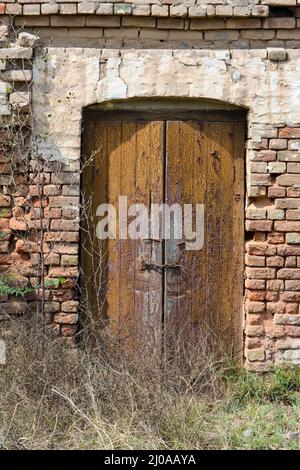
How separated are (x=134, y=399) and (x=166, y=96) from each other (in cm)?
245

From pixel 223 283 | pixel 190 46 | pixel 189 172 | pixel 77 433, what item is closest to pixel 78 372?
pixel 77 433

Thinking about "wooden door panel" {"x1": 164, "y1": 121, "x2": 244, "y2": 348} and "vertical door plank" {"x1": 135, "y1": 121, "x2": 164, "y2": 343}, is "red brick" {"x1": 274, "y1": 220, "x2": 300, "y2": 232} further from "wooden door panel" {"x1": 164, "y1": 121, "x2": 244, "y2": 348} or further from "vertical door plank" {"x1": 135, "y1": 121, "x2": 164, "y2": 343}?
"vertical door plank" {"x1": 135, "y1": 121, "x2": 164, "y2": 343}

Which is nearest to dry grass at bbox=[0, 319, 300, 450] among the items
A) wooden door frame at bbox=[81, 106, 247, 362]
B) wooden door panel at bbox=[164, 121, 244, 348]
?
wooden door panel at bbox=[164, 121, 244, 348]

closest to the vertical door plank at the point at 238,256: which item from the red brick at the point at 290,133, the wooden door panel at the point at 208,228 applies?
the wooden door panel at the point at 208,228

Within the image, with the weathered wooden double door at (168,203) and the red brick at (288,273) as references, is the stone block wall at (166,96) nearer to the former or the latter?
the red brick at (288,273)

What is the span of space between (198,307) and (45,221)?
4.80 ft

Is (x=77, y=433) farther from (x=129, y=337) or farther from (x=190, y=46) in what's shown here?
(x=190, y=46)

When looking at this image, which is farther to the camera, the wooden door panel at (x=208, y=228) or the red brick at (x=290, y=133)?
the wooden door panel at (x=208, y=228)

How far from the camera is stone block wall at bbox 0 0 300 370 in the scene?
534cm

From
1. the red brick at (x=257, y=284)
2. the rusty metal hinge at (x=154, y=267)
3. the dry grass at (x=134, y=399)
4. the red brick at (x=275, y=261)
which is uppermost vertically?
the red brick at (x=275, y=261)

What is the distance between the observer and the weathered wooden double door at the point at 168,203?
5.45m

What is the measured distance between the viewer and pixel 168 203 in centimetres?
547

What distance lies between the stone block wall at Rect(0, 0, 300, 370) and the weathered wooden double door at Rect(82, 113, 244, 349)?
19 cm

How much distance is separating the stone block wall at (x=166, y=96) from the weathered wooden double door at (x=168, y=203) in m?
0.19
